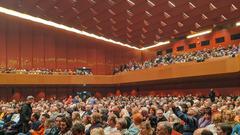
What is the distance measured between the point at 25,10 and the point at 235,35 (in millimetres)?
14208

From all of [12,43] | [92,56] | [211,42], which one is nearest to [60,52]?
[92,56]

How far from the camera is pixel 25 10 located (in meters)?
24.2

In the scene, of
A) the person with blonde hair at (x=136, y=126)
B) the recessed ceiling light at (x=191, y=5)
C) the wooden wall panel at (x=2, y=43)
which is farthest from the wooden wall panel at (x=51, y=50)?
the person with blonde hair at (x=136, y=126)

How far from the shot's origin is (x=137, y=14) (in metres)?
22.7

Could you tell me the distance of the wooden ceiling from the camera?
65.8 feet

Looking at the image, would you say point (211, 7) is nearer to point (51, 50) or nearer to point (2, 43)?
point (51, 50)

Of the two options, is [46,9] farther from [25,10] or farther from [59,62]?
[59,62]

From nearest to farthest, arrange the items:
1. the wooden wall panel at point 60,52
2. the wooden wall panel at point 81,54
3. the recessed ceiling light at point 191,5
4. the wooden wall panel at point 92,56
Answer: the recessed ceiling light at point 191,5
the wooden wall panel at point 60,52
the wooden wall panel at point 81,54
the wooden wall panel at point 92,56

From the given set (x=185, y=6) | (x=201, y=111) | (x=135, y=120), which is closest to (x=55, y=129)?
(x=135, y=120)

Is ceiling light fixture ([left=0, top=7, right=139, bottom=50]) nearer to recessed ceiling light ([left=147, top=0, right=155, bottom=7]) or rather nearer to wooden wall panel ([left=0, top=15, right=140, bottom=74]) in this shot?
wooden wall panel ([left=0, top=15, right=140, bottom=74])

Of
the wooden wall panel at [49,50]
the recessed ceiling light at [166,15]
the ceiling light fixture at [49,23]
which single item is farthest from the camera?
the wooden wall panel at [49,50]

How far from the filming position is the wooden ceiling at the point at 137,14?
20.0 metres

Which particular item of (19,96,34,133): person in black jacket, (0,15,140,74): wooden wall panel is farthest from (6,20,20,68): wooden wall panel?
(19,96,34,133): person in black jacket

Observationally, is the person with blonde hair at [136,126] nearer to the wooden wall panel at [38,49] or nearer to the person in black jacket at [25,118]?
the person in black jacket at [25,118]
